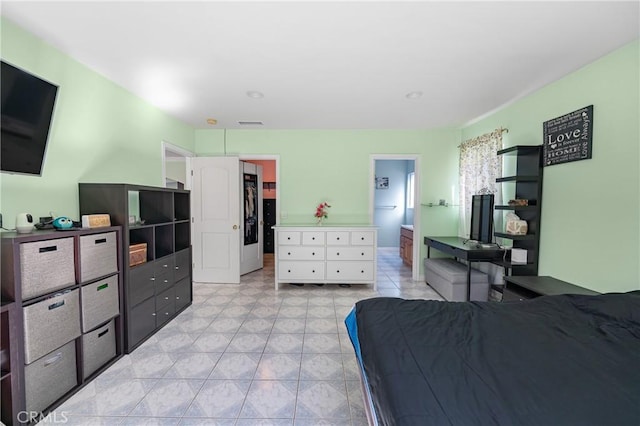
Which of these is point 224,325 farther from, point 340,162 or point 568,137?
point 568,137

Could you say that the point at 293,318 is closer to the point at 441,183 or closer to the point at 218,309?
the point at 218,309

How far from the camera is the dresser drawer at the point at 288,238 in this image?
383 centimetres

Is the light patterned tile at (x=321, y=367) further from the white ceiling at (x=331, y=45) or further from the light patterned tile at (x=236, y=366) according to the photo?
the white ceiling at (x=331, y=45)

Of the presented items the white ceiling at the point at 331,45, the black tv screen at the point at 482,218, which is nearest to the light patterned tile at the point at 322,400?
the white ceiling at the point at 331,45

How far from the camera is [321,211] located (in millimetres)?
4203

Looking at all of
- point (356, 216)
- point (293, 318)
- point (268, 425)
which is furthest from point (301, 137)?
point (268, 425)

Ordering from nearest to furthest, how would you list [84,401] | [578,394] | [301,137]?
[578,394] < [84,401] < [301,137]

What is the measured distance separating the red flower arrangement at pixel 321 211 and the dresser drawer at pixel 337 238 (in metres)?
0.46

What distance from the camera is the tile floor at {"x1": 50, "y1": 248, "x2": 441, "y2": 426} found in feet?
5.23

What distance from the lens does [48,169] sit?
1937 millimetres

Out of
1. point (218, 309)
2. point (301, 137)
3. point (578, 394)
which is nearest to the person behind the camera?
point (578, 394)

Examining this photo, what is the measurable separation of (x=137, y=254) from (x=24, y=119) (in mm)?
1252

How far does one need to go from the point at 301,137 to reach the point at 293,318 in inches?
110

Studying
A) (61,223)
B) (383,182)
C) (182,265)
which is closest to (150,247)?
(182,265)
